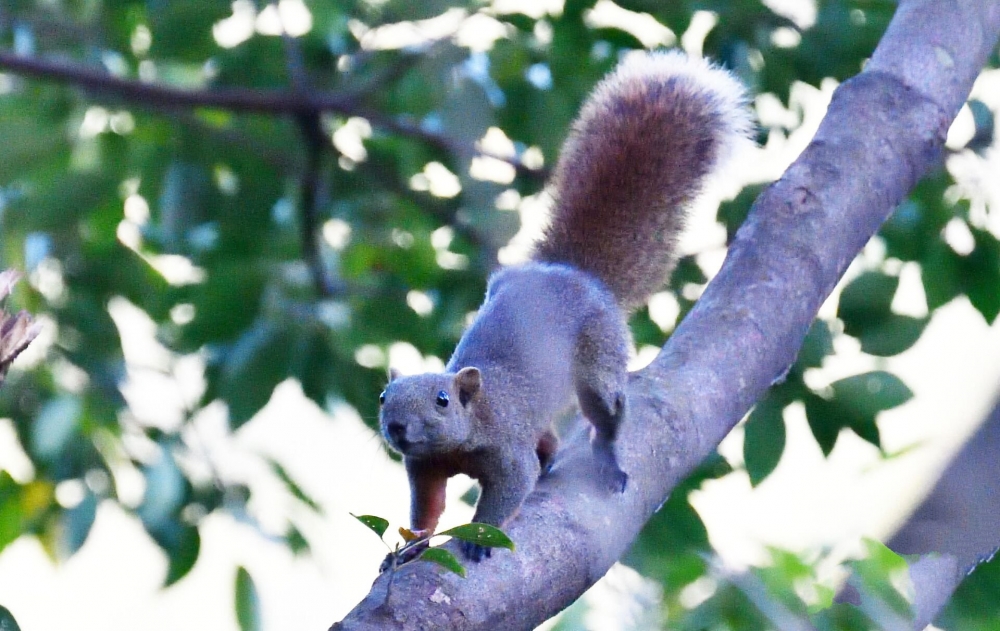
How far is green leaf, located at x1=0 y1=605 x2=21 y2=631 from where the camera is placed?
141cm

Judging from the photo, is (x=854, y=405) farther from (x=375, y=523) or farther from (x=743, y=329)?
(x=375, y=523)

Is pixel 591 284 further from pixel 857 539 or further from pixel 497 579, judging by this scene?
pixel 857 539

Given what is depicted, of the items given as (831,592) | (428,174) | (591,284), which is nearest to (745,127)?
(591,284)

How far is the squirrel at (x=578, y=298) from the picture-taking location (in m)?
→ 2.20

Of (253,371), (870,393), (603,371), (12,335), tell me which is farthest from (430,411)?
(12,335)

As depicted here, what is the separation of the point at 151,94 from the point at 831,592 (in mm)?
2277

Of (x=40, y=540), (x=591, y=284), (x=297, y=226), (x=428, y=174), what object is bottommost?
(x=40, y=540)

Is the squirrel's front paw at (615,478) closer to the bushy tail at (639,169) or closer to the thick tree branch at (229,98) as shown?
the bushy tail at (639,169)

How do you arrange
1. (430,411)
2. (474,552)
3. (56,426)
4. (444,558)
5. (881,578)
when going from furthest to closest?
(56,426) < (430,411) < (474,552) < (444,558) < (881,578)

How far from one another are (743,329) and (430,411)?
2.06ft

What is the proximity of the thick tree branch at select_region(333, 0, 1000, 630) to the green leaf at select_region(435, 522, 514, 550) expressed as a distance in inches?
3.0

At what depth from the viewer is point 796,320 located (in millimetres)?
1904

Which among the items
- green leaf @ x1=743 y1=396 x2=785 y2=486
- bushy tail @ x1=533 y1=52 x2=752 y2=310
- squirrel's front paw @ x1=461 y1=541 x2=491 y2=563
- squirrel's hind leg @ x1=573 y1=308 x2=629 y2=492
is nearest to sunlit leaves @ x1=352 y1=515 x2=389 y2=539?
squirrel's front paw @ x1=461 y1=541 x2=491 y2=563

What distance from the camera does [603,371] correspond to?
88.0 inches
